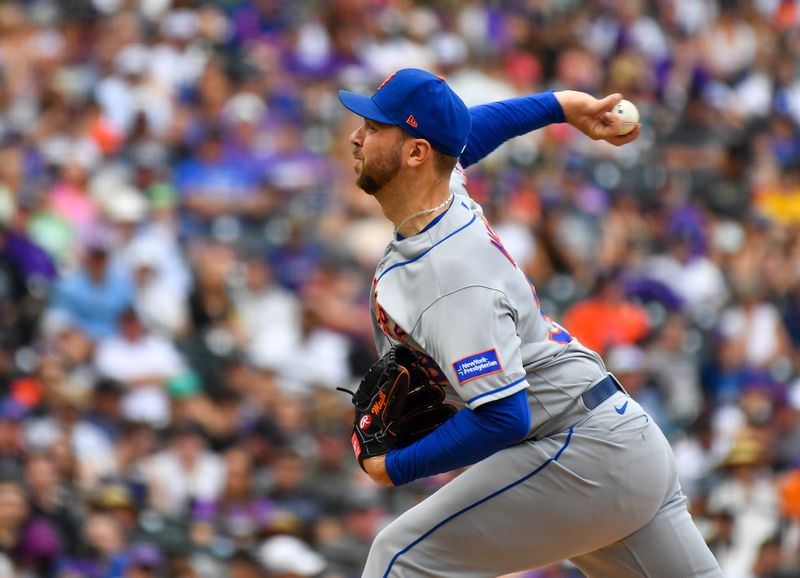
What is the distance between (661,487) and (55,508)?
4.24m

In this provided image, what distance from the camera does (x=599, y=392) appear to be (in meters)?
3.86

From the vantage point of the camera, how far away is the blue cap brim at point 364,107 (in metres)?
3.69

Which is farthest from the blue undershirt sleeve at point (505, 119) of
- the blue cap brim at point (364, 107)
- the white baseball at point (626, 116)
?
the blue cap brim at point (364, 107)

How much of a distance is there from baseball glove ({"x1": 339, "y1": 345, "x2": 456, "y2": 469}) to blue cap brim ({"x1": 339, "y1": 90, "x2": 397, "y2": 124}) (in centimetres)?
63

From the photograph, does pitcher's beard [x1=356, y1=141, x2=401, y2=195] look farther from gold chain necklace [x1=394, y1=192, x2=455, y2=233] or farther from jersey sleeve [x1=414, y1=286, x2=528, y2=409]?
jersey sleeve [x1=414, y1=286, x2=528, y2=409]

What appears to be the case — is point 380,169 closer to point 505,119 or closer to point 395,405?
→ point 395,405

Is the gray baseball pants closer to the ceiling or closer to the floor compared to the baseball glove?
closer to the floor

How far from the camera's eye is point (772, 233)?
11.6 meters

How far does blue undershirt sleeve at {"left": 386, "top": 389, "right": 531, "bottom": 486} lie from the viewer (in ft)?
11.6

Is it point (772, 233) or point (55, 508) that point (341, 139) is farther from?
point (55, 508)

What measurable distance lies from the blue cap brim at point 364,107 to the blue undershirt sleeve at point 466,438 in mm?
827

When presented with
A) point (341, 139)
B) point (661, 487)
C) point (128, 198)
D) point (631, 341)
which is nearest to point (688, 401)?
point (631, 341)

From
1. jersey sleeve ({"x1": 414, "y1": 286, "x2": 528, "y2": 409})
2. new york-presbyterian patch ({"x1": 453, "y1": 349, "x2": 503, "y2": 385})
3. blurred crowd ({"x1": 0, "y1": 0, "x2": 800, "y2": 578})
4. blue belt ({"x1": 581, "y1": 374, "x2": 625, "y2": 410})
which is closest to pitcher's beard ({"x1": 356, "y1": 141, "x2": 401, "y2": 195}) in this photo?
jersey sleeve ({"x1": 414, "y1": 286, "x2": 528, "y2": 409})

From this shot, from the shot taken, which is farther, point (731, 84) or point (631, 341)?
point (731, 84)
